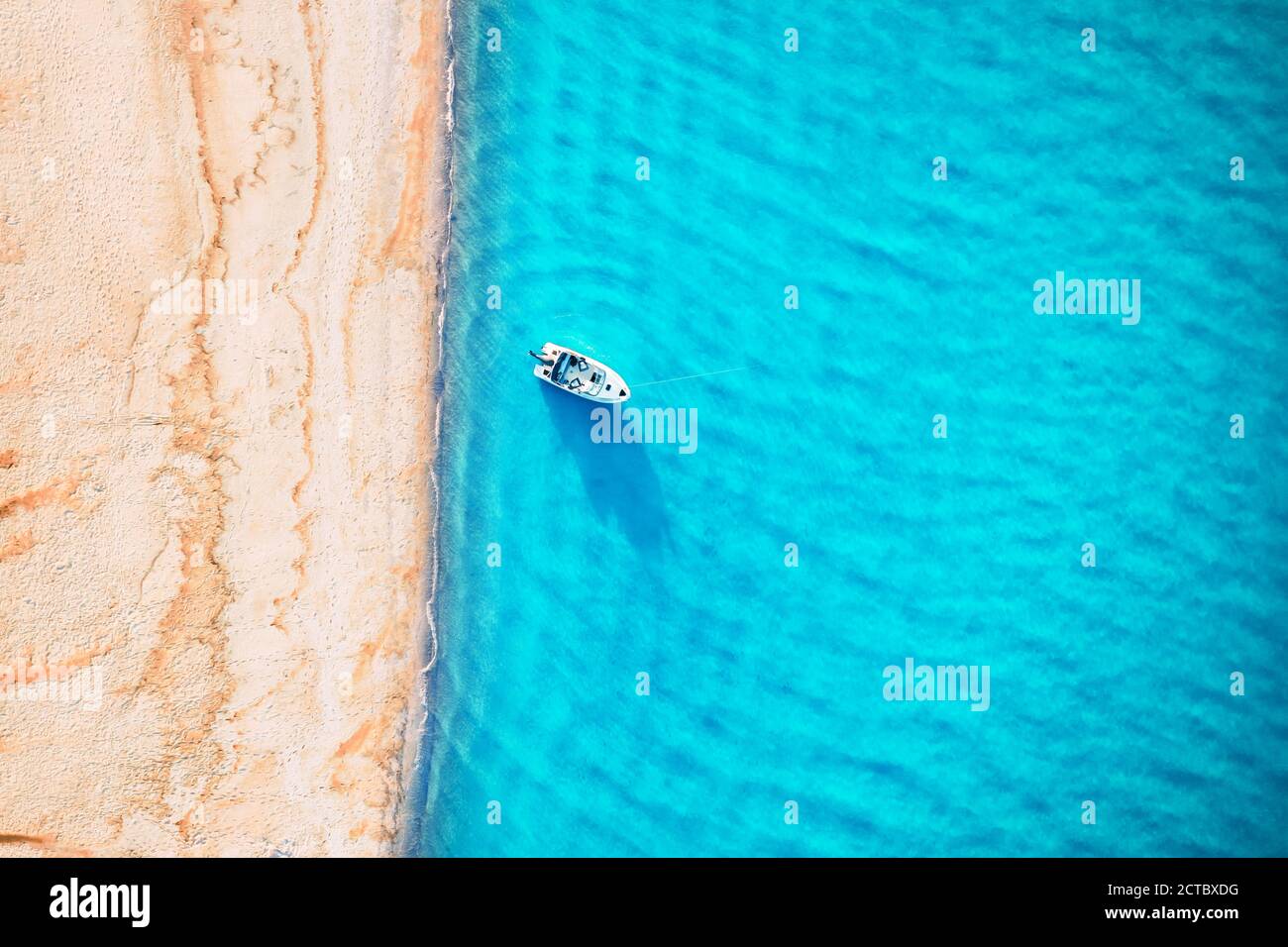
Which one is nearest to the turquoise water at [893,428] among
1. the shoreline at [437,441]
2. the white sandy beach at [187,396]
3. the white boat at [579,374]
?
the white boat at [579,374]

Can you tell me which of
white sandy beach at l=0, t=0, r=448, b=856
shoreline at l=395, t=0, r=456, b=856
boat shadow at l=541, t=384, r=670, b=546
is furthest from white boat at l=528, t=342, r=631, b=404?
white sandy beach at l=0, t=0, r=448, b=856

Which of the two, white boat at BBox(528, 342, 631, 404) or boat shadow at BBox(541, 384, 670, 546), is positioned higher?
white boat at BBox(528, 342, 631, 404)

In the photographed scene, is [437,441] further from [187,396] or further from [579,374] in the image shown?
[187,396]

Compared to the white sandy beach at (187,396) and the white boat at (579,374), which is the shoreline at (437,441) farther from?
the white boat at (579,374)

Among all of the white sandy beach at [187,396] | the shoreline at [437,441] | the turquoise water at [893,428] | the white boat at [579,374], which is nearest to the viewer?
the white boat at [579,374]

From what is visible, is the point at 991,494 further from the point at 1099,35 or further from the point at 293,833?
the point at 293,833

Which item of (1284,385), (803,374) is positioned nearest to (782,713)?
(803,374)

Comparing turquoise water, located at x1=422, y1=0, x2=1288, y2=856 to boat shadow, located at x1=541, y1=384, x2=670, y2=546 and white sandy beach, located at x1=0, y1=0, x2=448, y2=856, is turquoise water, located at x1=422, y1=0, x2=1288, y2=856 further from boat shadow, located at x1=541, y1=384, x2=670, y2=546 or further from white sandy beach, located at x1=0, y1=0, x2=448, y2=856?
white sandy beach, located at x1=0, y1=0, x2=448, y2=856
